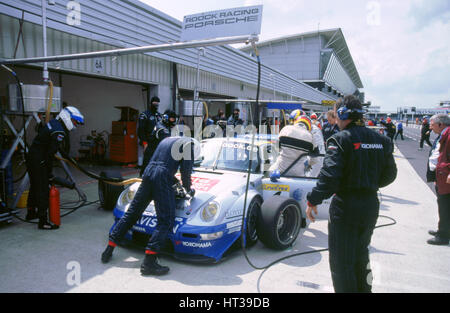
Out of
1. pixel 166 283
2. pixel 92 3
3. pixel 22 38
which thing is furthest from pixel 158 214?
pixel 92 3

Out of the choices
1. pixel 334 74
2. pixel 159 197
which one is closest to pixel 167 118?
pixel 159 197

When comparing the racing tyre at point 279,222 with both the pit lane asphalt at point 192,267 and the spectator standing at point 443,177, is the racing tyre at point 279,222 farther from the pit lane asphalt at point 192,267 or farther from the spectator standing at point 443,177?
the spectator standing at point 443,177

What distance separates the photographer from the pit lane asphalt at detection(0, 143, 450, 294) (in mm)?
3131

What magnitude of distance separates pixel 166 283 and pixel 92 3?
7.26m

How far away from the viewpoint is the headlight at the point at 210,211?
11.8 feet

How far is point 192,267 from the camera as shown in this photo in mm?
3535

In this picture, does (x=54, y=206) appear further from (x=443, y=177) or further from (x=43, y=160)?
(x=443, y=177)

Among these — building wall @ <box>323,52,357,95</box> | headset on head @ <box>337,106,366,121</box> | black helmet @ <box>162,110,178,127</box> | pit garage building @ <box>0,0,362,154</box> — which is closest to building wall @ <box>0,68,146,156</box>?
pit garage building @ <box>0,0,362,154</box>

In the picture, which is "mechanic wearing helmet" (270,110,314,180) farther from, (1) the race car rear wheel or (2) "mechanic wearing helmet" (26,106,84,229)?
(2) "mechanic wearing helmet" (26,106,84,229)

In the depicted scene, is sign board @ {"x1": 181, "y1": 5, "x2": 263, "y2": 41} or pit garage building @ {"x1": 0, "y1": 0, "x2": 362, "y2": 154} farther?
pit garage building @ {"x1": 0, "y1": 0, "x2": 362, "y2": 154}

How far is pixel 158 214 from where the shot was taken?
3441 millimetres

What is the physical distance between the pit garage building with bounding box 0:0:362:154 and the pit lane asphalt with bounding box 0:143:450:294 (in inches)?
105
